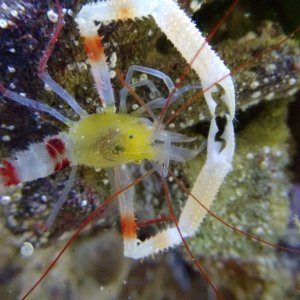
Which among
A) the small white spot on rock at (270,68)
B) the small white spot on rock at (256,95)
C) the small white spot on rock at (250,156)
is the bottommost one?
the small white spot on rock at (250,156)

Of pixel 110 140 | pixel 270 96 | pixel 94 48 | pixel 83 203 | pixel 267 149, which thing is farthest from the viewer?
pixel 267 149

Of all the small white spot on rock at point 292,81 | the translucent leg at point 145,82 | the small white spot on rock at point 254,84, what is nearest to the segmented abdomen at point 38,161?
the translucent leg at point 145,82

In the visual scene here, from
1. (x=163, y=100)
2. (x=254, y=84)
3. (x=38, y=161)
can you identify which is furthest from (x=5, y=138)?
(x=254, y=84)

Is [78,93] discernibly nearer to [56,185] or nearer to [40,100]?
[40,100]

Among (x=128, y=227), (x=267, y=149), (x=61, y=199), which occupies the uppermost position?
(x=61, y=199)

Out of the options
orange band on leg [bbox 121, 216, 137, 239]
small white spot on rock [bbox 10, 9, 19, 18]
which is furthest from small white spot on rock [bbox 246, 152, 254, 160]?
small white spot on rock [bbox 10, 9, 19, 18]

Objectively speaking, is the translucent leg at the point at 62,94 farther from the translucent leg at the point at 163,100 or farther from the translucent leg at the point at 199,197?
the translucent leg at the point at 199,197

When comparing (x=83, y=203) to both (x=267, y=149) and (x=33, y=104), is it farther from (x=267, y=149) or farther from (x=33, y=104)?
(x=267, y=149)

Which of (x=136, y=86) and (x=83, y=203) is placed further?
(x=83, y=203)

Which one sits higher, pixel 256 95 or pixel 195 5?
pixel 195 5
